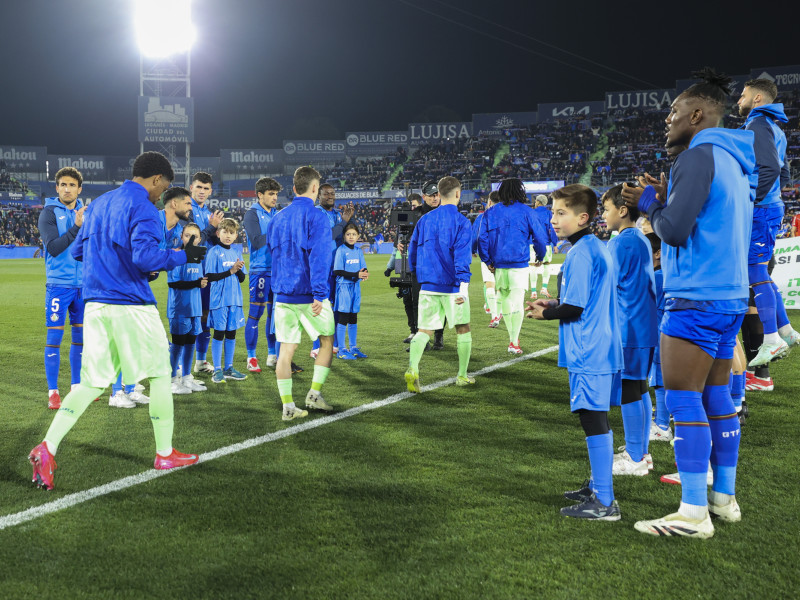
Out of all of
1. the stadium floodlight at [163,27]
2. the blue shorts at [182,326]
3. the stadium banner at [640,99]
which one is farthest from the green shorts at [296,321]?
the stadium banner at [640,99]

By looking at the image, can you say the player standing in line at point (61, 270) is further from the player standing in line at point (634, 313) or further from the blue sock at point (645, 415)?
the blue sock at point (645, 415)

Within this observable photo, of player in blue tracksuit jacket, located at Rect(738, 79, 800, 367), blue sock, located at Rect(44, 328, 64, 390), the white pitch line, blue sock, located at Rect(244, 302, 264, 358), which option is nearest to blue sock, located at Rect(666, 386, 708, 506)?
player in blue tracksuit jacket, located at Rect(738, 79, 800, 367)

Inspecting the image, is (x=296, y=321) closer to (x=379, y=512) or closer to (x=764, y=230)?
(x=379, y=512)

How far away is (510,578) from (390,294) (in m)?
15.3

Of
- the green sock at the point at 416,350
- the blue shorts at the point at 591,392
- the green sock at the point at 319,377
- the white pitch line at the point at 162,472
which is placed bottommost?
the white pitch line at the point at 162,472

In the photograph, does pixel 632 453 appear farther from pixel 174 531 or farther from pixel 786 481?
pixel 174 531

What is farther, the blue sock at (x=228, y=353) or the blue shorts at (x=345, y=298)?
the blue shorts at (x=345, y=298)

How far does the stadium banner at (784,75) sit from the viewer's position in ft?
171

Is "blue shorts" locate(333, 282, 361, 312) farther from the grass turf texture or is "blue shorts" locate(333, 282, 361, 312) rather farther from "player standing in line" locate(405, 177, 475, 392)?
the grass turf texture

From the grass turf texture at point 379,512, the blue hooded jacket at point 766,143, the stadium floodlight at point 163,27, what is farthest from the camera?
the stadium floodlight at point 163,27

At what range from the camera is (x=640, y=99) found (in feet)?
196

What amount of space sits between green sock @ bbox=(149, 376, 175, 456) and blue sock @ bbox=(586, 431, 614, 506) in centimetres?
258

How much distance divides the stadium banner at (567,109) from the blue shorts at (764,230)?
199ft

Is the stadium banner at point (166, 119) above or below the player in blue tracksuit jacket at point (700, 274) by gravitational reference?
above
